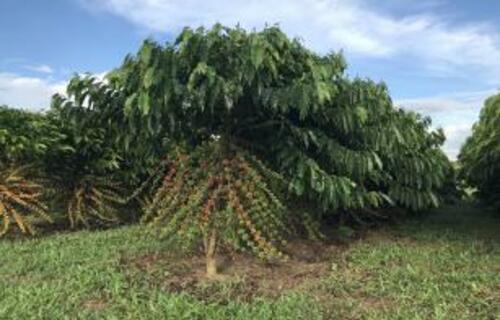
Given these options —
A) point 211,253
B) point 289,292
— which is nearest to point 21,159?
point 211,253

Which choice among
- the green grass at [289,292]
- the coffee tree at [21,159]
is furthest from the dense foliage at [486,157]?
the coffee tree at [21,159]

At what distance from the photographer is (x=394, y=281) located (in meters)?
5.77

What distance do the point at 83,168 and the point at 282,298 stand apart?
4.65 metres

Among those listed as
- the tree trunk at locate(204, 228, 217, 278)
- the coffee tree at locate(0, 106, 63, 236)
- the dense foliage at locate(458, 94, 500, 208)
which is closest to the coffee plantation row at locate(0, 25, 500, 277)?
the tree trunk at locate(204, 228, 217, 278)

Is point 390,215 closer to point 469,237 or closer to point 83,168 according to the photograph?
point 469,237

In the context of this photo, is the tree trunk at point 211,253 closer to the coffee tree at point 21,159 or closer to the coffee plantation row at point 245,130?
the coffee plantation row at point 245,130

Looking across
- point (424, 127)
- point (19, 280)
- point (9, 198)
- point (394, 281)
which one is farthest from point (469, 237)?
point (9, 198)

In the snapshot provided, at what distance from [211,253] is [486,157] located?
14.0ft

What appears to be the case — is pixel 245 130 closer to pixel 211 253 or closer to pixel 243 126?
pixel 243 126

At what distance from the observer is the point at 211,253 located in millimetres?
5891

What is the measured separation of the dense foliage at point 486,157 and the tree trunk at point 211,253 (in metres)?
3.49

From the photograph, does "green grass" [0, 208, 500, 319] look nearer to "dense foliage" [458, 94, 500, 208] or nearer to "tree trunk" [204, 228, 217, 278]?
"tree trunk" [204, 228, 217, 278]

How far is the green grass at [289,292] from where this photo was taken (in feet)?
16.4

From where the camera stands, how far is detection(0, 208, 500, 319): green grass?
4996 millimetres
